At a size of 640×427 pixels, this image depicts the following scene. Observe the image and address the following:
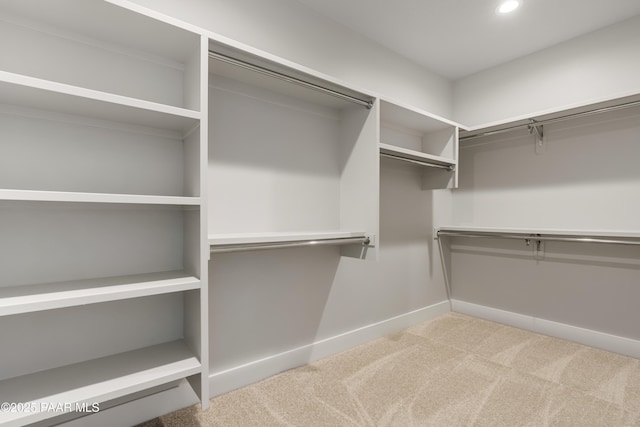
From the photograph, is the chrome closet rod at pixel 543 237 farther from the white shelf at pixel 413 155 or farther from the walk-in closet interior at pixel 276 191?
the white shelf at pixel 413 155

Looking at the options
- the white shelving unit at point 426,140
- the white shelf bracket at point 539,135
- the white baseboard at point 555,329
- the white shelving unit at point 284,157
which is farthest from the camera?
the white shelf bracket at point 539,135

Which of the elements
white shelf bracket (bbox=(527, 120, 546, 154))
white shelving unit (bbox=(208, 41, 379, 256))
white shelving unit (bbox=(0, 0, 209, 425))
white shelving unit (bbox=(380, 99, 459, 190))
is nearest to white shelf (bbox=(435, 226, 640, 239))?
white shelving unit (bbox=(380, 99, 459, 190))

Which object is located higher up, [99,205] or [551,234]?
[99,205]

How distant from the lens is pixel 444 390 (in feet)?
5.95

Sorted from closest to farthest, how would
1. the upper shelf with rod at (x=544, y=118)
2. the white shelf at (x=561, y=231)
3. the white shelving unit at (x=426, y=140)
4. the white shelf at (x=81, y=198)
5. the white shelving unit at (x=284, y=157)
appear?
the white shelf at (x=81, y=198), the white shelving unit at (x=284, y=157), the white shelf at (x=561, y=231), the upper shelf with rod at (x=544, y=118), the white shelving unit at (x=426, y=140)

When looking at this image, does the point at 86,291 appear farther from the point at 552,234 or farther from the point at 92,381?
the point at 552,234

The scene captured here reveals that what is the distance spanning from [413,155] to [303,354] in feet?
5.29

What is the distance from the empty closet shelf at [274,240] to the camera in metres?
1.45

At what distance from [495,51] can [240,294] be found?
2890mm

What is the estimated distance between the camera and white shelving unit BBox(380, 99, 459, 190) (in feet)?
8.08

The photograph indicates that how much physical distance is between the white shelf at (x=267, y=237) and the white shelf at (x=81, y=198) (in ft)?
0.75

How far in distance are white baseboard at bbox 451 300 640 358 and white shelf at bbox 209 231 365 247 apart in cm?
187

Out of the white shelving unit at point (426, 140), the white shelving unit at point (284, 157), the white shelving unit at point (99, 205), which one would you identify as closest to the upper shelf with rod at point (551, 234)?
the white shelving unit at point (426, 140)

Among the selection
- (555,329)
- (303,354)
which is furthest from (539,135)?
(303,354)
